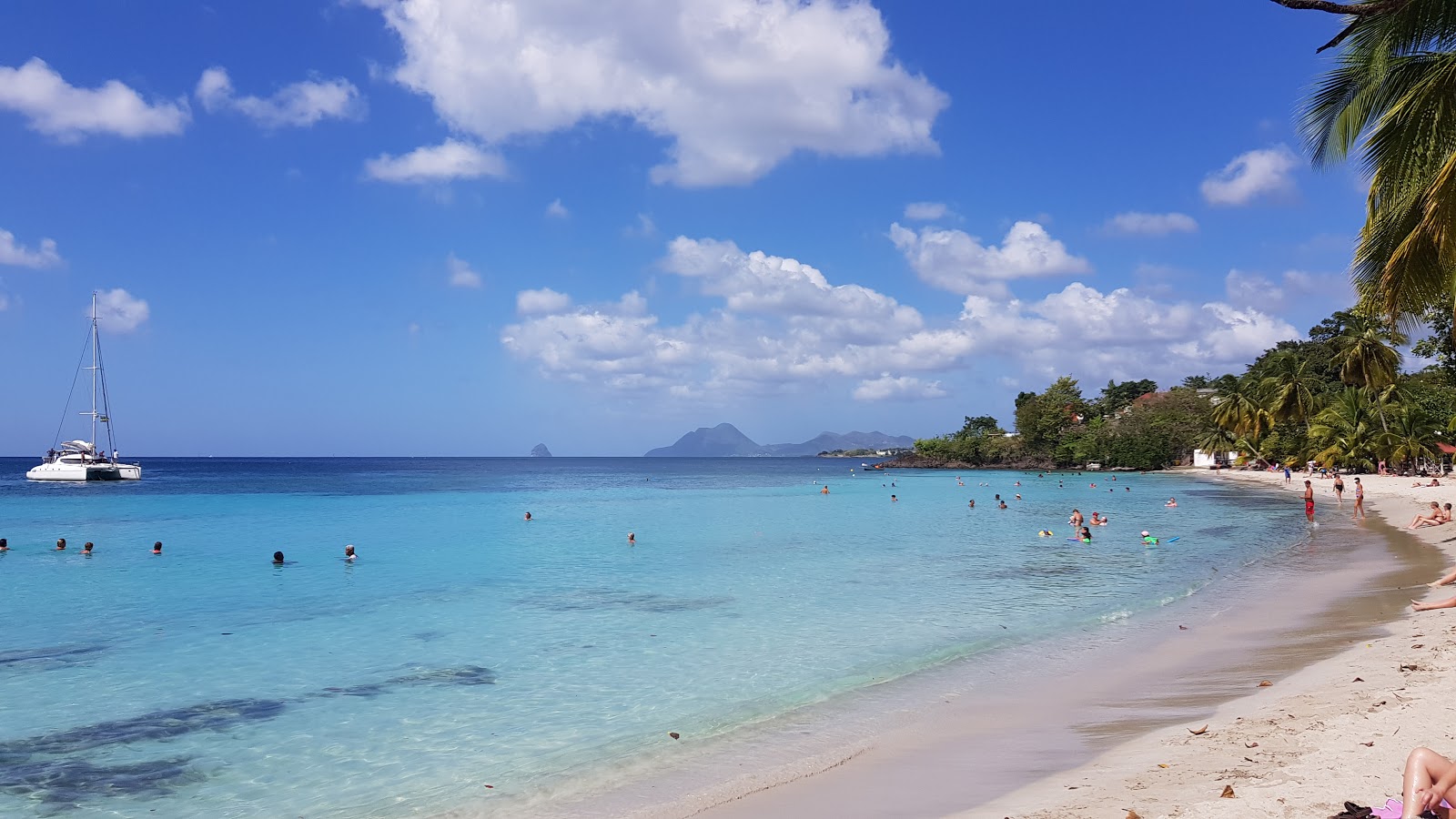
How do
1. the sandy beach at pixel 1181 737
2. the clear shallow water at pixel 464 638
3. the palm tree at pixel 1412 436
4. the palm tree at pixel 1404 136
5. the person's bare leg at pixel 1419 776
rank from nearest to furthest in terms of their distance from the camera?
the person's bare leg at pixel 1419 776
the sandy beach at pixel 1181 737
the clear shallow water at pixel 464 638
the palm tree at pixel 1404 136
the palm tree at pixel 1412 436

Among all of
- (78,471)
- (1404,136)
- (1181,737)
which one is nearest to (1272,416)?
(1404,136)

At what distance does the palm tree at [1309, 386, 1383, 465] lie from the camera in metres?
53.3

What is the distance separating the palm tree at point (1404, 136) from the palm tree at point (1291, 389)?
61.0 m

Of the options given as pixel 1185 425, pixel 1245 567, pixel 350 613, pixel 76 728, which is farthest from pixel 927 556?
pixel 1185 425

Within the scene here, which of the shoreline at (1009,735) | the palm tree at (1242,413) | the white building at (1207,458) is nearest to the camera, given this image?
the shoreline at (1009,735)

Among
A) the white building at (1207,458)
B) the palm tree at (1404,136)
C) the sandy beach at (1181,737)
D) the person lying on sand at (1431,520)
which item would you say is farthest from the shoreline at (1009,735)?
the white building at (1207,458)

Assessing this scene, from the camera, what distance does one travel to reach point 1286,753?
645cm

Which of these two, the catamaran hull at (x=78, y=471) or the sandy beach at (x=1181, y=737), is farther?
the catamaran hull at (x=78, y=471)

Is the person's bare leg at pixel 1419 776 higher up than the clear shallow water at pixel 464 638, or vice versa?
the person's bare leg at pixel 1419 776

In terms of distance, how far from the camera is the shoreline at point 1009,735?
6598 mm

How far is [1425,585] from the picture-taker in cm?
1595

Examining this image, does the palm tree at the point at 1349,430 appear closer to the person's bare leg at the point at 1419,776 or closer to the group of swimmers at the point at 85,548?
the person's bare leg at the point at 1419,776

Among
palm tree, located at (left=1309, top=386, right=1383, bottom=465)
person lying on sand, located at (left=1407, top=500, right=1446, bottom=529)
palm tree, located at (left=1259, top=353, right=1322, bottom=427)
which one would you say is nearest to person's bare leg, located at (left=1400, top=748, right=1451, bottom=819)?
person lying on sand, located at (left=1407, top=500, right=1446, bottom=529)

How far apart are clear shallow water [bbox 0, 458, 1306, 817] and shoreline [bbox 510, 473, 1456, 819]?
3.35ft
